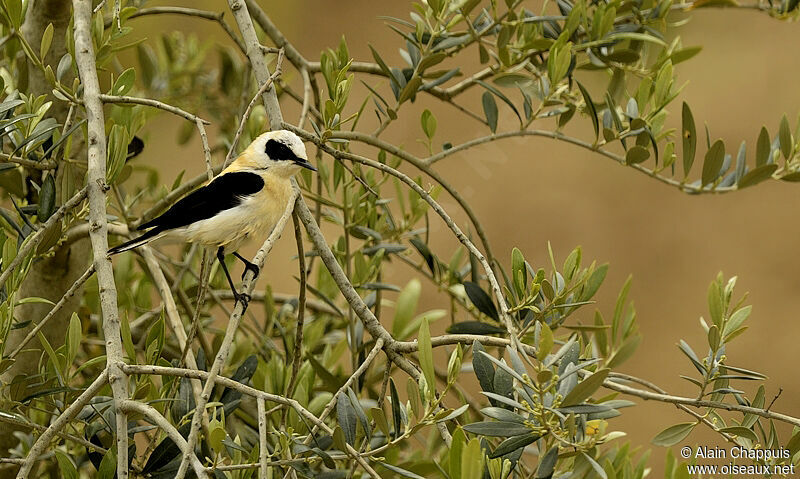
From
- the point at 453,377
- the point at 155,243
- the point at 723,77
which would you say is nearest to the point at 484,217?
the point at 723,77

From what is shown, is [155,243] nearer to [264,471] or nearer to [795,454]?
[264,471]

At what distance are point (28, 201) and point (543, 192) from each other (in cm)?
341

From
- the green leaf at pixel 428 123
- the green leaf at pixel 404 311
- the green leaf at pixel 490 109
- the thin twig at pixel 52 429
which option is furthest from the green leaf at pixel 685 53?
the thin twig at pixel 52 429

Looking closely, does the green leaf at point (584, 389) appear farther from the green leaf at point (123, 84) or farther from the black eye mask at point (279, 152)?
the green leaf at point (123, 84)

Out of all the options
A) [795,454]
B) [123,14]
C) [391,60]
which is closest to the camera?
[795,454]

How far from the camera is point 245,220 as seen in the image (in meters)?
1.38

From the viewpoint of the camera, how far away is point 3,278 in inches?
40.4

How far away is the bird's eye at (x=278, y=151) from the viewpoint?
1343 mm

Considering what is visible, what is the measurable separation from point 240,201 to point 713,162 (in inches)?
30.4

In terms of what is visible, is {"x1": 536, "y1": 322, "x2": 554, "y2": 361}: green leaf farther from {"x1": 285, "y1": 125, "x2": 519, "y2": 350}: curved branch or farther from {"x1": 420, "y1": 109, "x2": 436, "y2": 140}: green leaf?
{"x1": 420, "y1": 109, "x2": 436, "y2": 140}: green leaf

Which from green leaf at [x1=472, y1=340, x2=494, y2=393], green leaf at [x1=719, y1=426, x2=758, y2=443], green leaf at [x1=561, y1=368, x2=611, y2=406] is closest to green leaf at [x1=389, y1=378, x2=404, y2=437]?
green leaf at [x1=472, y1=340, x2=494, y2=393]

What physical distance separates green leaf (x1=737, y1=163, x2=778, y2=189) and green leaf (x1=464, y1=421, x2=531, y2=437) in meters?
0.72

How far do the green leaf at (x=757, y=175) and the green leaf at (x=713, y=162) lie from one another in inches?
1.7

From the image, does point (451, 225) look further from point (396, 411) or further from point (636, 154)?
point (636, 154)
